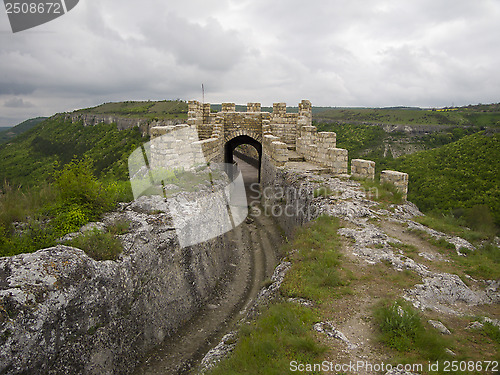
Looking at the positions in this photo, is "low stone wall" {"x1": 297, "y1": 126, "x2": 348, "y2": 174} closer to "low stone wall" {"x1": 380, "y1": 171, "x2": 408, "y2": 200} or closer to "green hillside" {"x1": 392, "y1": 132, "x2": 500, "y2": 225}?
"low stone wall" {"x1": 380, "y1": 171, "x2": 408, "y2": 200}

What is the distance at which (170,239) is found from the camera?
8438mm

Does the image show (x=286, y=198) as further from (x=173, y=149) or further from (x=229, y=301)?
(x=229, y=301)

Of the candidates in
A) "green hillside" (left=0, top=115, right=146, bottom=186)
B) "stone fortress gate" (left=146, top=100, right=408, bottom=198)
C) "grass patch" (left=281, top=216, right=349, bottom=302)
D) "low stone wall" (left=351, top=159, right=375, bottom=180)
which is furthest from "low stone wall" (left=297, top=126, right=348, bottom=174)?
"green hillside" (left=0, top=115, right=146, bottom=186)

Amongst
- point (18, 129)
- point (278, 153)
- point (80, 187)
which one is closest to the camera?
point (80, 187)

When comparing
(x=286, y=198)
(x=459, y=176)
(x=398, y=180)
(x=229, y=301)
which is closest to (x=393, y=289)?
(x=229, y=301)

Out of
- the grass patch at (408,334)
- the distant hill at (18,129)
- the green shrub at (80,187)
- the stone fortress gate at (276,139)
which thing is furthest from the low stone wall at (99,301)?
the distant hill at (18,129)

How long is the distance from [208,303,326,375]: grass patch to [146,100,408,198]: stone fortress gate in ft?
25.7

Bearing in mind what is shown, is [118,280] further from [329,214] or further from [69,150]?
[69,150]

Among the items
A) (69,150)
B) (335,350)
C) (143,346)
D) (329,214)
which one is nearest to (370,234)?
(329,214)

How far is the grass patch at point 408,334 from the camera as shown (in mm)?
4230

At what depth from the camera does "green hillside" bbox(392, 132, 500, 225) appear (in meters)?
18.0

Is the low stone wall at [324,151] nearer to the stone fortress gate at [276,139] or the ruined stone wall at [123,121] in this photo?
the stone fortress gate at [276,139]

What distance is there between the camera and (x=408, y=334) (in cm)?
455

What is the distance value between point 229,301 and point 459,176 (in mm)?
19188
